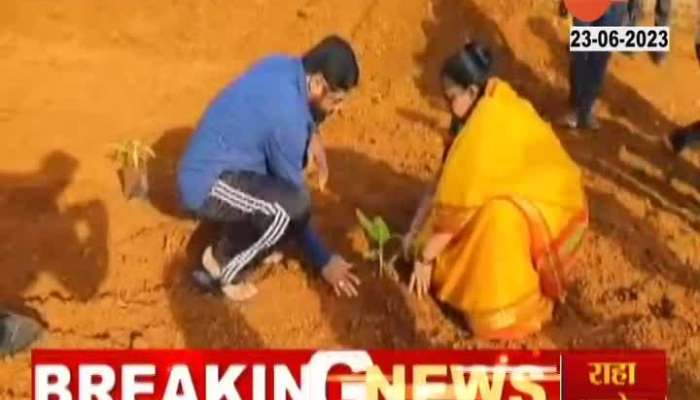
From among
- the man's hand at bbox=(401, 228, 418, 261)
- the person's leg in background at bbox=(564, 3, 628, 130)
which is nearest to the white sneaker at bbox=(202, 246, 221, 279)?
the man's hand at bbox=(401, 228, 418, 261)

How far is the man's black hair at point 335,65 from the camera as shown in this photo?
690 centimetres

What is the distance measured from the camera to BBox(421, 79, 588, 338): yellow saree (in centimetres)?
Answer: 698

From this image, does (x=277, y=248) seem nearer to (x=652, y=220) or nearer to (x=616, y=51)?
(x=652, y=220)

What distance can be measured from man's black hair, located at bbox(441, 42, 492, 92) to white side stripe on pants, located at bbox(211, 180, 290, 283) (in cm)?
82

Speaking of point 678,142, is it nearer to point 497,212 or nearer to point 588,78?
point 588,78

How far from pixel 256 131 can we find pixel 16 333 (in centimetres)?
116

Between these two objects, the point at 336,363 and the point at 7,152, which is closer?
the point at 336,363

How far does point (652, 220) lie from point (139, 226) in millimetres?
2092

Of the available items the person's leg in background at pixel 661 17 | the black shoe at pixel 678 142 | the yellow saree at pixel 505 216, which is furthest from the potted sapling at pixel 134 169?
the person's leg in background at pixel 661 17

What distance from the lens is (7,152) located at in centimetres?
837

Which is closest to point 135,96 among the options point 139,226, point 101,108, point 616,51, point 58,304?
point 101,108

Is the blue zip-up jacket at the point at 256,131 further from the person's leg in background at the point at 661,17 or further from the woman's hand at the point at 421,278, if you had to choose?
the person's leg in background at the point at 661,17

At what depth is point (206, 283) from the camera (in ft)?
24.5

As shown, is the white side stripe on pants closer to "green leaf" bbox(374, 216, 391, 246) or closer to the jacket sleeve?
the jacket sleeve
